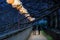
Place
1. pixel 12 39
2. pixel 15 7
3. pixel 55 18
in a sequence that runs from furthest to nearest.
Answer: pixel 15 7 < pixel 12 39 < pixel 55 18

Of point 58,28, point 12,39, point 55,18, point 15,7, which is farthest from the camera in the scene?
point 15,7

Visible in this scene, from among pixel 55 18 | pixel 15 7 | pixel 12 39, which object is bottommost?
pixel 12 39

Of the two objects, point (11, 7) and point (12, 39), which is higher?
point (11, 7)

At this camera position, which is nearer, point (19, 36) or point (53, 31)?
point (53, 31)

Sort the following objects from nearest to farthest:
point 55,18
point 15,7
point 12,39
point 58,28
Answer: point 58,28, point 55,18, point 12,39, point 15,7

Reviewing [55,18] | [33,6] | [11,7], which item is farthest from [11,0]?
[55,18]

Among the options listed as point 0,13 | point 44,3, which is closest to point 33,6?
point 44,3

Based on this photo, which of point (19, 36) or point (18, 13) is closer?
point (19, 36)

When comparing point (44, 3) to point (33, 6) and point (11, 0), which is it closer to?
point (33, 6)

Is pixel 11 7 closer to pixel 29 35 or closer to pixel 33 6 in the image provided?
pixel 33 6

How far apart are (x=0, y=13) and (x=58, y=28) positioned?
8.96 feet

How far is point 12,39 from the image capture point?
10.00 feet

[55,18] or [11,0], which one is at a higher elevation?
[11,0]

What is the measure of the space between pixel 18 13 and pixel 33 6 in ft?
1.38
